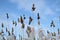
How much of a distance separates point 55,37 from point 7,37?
3.07 meters

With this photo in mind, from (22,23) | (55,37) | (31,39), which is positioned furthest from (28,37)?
(55,37)

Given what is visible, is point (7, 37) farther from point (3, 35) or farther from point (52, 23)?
point (52, 23)

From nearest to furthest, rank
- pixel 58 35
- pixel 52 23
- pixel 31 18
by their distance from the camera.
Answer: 1. pixel 31 18
2. pixel 52 23
3. pixel 58 35

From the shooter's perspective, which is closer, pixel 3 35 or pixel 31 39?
pixel 31 39

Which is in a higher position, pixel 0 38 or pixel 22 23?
pixel 22 23

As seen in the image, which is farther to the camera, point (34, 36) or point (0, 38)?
point (0, 38)

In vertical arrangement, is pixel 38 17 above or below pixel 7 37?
above

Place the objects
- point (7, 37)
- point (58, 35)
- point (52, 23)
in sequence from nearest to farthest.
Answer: point (52, 23) < point (58, 35) < point (7, 37)

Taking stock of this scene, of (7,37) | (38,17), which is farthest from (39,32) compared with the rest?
(7,37)

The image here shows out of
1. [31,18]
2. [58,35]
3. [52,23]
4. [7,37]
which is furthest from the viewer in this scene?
[7,37]

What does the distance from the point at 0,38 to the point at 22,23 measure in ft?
9.50

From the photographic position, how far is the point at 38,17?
36.6 feet

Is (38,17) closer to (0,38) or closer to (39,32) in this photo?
(39,32)

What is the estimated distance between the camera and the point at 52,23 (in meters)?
11.7
